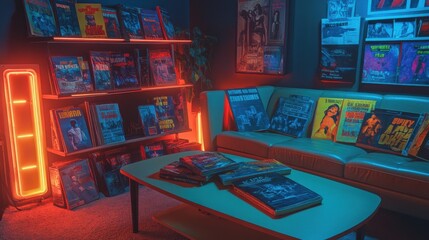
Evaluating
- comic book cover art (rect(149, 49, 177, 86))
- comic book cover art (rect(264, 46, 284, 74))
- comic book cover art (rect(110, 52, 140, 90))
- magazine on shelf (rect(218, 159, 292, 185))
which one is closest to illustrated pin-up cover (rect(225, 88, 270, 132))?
comic book cover art (rect(264, 46, 284, 74))

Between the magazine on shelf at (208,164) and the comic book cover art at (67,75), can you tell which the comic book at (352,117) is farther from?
the comic book cover art at (67,75)

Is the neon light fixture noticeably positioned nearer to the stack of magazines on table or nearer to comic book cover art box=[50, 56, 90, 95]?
comic book cover art box=[50, 56, 90, 95]

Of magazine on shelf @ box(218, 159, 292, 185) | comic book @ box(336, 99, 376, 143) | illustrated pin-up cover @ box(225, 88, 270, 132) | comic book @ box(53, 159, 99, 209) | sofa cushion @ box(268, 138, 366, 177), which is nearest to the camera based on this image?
magazine on shelf @ box(218, 159, 292, 185)

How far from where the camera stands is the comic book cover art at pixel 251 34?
3.46 meters

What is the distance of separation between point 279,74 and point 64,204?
2204 millimetres

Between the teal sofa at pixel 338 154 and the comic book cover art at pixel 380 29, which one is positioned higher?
the comic book cover art at pixel 380 29

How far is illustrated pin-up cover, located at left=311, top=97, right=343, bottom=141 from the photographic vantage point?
2.88m

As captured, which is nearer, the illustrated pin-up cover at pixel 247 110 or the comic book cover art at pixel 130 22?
the comic book cover art at pixel 130 22

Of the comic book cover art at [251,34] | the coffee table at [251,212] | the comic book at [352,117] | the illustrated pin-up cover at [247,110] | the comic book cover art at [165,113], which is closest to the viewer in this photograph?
the coffee table at [251,212]

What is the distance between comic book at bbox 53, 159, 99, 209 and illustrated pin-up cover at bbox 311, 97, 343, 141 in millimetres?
1842

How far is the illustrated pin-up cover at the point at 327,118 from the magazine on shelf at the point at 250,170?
1001mm

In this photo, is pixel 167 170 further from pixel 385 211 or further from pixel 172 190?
pixel 385 211

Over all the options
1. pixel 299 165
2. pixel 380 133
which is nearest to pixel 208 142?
pixel 299 165

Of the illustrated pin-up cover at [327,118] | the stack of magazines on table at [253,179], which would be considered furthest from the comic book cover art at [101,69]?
the illustrated pin-up cover at [327,118]
